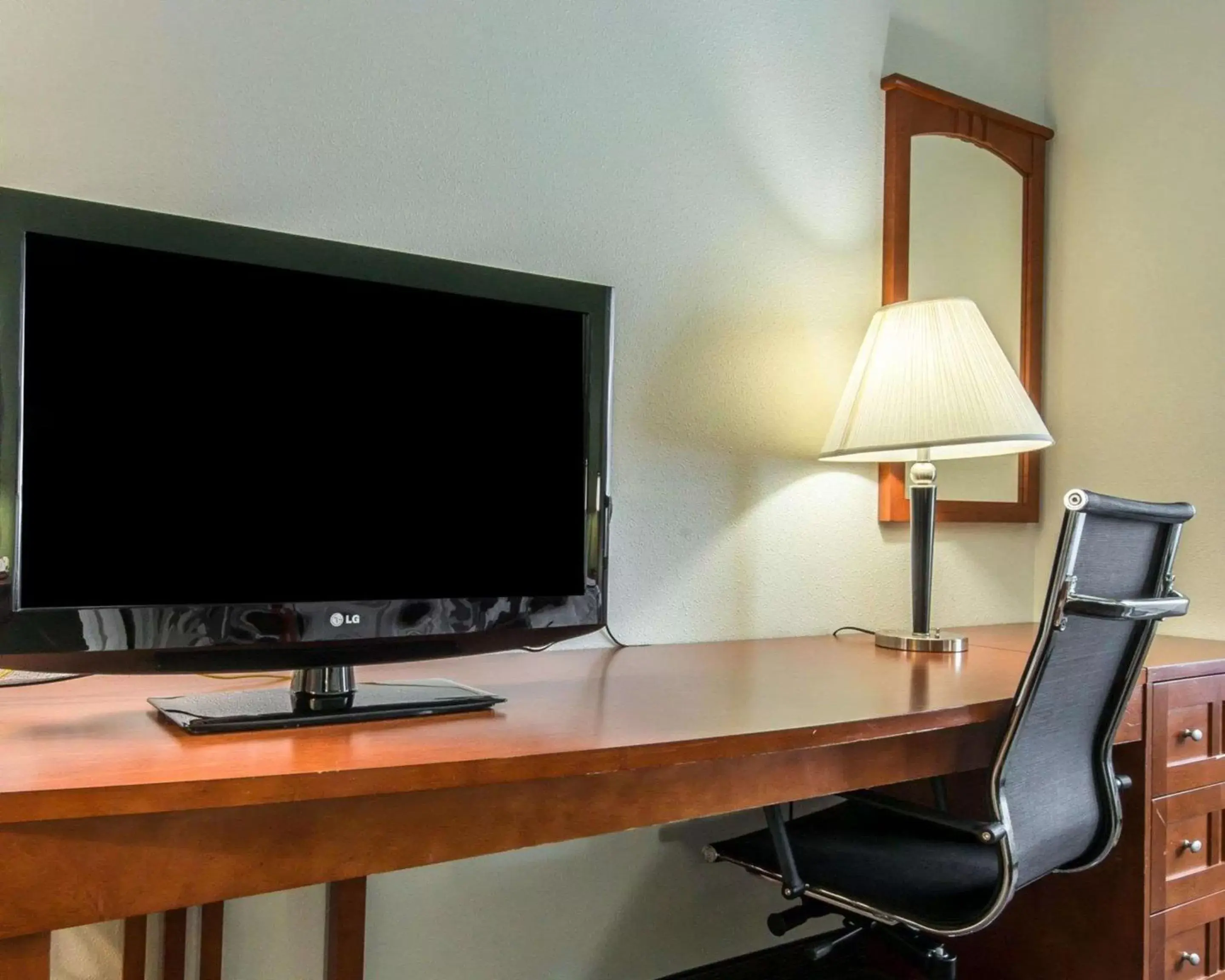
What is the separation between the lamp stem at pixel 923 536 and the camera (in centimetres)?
188

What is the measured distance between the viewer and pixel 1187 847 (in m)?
1.69

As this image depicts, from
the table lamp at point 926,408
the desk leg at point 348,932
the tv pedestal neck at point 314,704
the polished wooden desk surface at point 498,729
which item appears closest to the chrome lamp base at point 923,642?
the table lamp at point 926,408

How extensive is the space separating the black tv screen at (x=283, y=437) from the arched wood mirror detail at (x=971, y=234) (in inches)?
44.6

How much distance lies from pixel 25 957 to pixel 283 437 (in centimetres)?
55

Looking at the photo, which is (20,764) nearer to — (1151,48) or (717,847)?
(717,847)

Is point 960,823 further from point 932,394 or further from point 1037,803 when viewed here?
point 932,394

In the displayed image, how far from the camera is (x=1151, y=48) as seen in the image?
231 centimetres

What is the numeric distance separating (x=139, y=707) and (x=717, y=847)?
0.86 meters

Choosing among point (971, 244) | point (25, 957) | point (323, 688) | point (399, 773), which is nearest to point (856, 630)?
point (971, 244)

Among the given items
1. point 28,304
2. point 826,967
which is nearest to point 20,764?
point 28,304

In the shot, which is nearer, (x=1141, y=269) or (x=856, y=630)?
(x=856, y=630)

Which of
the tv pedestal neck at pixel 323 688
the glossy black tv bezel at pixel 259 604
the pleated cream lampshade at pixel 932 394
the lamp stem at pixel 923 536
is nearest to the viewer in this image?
the glossy black tv bezel at pixel 259 604

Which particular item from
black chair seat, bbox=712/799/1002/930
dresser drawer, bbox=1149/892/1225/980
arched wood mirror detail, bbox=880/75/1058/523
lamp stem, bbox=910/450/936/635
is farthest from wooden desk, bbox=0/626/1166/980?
arched wood mirror detail, bbox=880/75/1058/523

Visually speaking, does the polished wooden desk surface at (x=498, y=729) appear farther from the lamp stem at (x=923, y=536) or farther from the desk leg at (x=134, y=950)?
the desk leg at (x=134, y=950)
